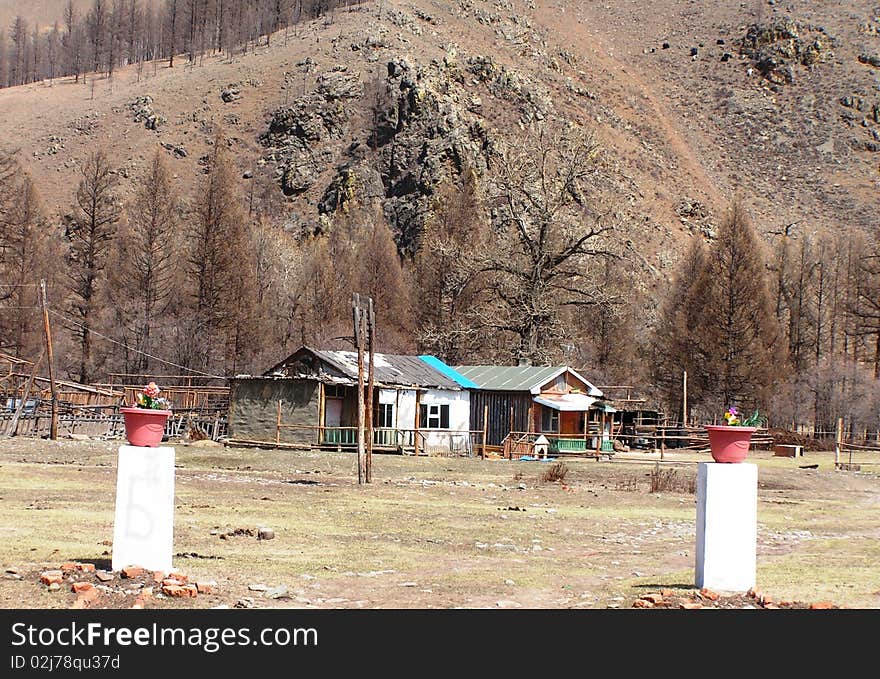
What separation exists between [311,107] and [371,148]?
9.76 metres

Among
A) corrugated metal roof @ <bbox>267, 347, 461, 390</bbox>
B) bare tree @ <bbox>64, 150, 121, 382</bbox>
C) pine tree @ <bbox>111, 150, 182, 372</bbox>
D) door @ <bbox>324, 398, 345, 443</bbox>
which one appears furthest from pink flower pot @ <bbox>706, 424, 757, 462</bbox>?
pine tree @ <bbox>111, 150, 182, 372</bbox>

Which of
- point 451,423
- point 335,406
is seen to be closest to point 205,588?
point 335,406

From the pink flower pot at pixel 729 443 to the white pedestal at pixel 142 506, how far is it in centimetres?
583

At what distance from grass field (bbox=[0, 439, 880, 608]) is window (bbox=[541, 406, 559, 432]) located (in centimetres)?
1527

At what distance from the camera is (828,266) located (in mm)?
91188

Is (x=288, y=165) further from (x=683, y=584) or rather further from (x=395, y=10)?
(x=683, y=584)

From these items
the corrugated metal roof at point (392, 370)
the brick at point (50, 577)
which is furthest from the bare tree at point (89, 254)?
the brick at point (50, 577)

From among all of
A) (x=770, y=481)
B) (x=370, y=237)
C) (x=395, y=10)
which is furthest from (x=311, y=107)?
(x=770, y=481)

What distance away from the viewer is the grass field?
1206 centimetres

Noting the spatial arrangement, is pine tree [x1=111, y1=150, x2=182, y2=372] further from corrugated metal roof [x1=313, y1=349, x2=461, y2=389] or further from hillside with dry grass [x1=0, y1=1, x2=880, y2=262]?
hillside with dry grass [x1=0, y1=1, x2=880, y2=262]

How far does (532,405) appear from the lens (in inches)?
1870

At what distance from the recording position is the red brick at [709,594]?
11.1m

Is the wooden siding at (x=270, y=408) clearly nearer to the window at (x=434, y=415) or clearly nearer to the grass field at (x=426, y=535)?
the window at (x=434, y=415)

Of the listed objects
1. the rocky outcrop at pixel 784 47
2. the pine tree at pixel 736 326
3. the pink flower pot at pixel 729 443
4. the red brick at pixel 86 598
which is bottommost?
the red brick at pixel 86 598
